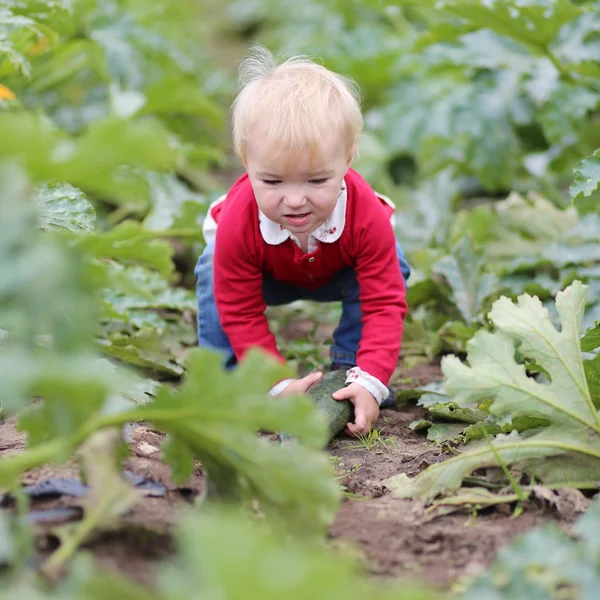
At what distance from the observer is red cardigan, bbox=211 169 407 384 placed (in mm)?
2723

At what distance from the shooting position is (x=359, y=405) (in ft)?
8.70

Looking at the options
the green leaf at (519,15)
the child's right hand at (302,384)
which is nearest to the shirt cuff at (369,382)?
the child's right hand at (302,384)

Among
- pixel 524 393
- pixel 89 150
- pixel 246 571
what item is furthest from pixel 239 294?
pixel 246 571

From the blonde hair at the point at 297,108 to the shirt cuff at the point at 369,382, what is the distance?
2.07ft

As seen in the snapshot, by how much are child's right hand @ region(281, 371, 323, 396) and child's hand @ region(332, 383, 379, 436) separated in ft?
0.25

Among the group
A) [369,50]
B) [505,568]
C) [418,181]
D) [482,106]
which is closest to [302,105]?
[505,568]

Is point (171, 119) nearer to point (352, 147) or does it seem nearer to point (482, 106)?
point (482, 106)

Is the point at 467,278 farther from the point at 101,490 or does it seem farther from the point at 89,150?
the point at 89,150

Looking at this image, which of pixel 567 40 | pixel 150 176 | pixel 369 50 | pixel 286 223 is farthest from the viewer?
pixel 369 50

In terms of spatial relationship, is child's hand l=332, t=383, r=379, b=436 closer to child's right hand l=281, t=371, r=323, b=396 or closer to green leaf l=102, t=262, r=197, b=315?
child's right hand l=281, t=371, r=323, b=396

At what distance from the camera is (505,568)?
5.06 feet

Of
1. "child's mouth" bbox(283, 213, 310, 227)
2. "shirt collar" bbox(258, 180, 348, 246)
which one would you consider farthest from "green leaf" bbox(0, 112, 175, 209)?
"shirt collar" bbox(258, 180, 348, 246)

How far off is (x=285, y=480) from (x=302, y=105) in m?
1.15

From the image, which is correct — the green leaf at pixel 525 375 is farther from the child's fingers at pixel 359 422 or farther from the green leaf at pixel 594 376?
the child's fingers at pixel 359 422
